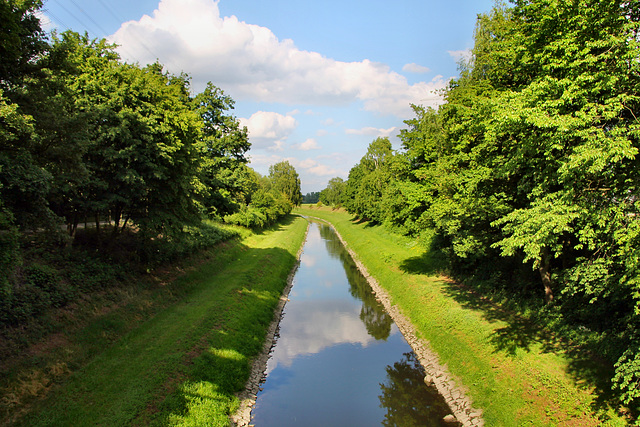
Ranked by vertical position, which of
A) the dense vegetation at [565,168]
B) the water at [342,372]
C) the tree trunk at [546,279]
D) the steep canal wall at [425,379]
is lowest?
the water at [342,372]

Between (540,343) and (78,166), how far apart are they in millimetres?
17938

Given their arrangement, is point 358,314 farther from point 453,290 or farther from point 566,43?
point 566,43

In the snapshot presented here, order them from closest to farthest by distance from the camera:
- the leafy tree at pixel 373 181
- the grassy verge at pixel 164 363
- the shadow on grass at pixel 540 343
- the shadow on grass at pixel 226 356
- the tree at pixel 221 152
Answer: the grassy verge at pixel 164 363, the shadow on grass at pixel 540 343, the shadow on grass at pixel 226 356, the tree at pixel 221 152, the leafy tree at pixel 373 181

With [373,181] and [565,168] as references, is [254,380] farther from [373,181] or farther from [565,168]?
[373,181]

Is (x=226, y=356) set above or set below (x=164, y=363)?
below

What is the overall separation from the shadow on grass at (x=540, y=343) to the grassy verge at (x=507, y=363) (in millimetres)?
23

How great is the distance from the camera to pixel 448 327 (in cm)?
1642

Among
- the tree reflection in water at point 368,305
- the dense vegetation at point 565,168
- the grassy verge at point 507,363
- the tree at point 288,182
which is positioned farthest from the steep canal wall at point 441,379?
the tree at point 288,182

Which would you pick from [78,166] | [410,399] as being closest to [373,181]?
[410,399]

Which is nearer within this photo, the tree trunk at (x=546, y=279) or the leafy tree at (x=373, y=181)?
the tree trunk at (x=546, y=279)

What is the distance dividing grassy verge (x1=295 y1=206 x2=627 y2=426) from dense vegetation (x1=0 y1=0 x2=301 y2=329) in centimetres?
1415

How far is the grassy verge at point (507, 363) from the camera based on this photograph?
982 cm

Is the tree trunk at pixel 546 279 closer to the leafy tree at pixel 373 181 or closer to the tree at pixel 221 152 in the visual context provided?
the tree at pixel 221 152

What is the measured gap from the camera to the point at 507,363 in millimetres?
12359
